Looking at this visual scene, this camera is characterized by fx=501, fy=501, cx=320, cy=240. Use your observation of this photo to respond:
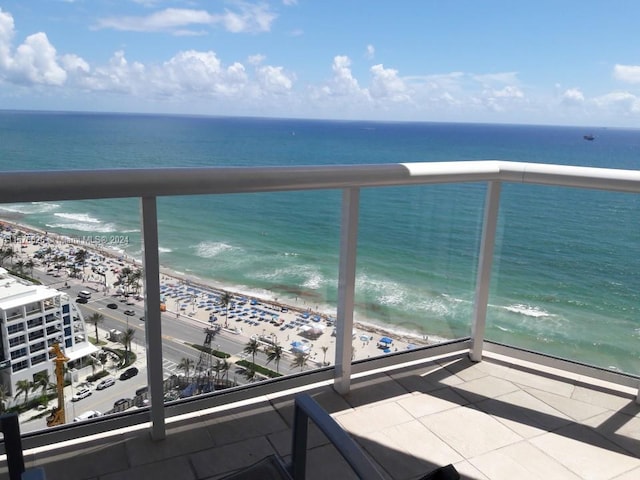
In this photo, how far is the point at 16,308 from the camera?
6.15ft

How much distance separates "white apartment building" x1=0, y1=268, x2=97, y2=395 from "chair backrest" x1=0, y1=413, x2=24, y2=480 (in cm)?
74

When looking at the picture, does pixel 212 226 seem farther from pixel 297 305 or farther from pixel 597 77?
pixel 597 77

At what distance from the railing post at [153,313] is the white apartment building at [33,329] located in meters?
0.25

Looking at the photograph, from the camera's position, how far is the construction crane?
198cm

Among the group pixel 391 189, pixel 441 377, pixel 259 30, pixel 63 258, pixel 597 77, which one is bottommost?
pixel 441 377

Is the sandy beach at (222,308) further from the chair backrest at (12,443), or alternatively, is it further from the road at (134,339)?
the chair backrest at (12,443)

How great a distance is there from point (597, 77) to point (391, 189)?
3070 inches

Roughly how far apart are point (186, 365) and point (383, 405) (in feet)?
3.35

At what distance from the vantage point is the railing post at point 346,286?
2477 mm

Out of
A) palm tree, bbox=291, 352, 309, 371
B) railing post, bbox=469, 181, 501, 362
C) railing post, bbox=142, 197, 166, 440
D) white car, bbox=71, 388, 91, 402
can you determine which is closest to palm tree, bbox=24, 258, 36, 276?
railing post, bbox=142, 197, 166, 440

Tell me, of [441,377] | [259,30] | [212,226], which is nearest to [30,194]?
[212,226]

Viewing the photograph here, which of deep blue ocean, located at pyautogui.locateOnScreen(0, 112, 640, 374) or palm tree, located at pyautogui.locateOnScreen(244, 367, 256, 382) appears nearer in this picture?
deep blue ocean, located at pyautogui.locateOnScreen(0, 112, 640, 374)

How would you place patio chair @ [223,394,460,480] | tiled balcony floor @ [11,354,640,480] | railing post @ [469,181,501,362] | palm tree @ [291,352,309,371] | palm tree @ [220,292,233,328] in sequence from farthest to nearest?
railing post @ [469,181,501,362]
palm tree @ [291,352,309,371]
palm tree @ [220,292,233,328]
tiled balcony floor @ [11,354,640,480]
patio chair @ [223,394,460,480]

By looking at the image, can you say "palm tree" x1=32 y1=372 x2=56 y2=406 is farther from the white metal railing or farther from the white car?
the white metal railing
